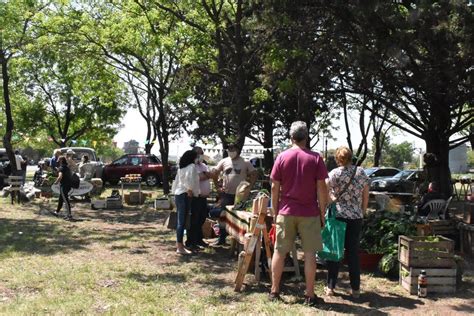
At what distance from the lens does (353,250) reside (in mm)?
5629

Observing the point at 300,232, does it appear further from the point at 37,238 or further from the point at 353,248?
the point at 37,238

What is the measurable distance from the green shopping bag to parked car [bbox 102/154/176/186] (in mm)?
20537

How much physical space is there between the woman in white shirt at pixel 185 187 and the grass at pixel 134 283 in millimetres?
543

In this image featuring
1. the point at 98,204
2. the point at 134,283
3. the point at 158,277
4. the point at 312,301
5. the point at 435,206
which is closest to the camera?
the point at 312,301

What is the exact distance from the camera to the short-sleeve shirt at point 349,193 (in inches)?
221

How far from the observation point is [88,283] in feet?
19.9

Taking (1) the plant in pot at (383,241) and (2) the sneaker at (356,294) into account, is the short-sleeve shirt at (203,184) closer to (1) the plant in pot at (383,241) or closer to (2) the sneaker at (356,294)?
(1) the plant in pot at (383,241)

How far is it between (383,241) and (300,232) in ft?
7.27

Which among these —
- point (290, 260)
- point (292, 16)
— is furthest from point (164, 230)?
point (292, 16)

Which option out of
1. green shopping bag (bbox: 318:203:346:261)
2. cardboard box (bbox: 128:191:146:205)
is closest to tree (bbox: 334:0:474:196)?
green shopping bag (bbox: 318:203:346:261)

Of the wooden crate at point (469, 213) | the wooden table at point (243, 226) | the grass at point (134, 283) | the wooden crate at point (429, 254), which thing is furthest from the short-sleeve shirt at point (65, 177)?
the wooden crate at point (469, 213)

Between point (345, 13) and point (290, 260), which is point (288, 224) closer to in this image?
point (290, 260)

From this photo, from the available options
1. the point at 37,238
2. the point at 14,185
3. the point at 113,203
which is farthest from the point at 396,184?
the point at 37,238

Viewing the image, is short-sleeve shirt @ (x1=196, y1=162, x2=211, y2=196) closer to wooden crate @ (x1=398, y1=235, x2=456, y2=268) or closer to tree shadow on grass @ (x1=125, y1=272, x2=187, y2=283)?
tree shadow on grass @ (x1=125, y1=272, x2=187, y2=283)
